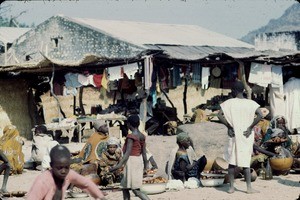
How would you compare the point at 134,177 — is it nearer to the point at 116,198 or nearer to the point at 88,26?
the point at 116,198

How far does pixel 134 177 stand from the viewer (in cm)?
752

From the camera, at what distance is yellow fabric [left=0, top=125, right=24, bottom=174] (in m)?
11.3

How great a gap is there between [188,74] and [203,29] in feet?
39.6

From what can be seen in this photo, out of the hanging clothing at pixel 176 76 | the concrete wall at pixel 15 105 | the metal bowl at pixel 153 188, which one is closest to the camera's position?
the metal bowl at pixel 153 188

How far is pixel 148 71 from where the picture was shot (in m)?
15.0

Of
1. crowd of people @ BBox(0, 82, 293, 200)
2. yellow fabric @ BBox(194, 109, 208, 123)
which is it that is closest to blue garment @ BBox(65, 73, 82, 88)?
yellow fabric @ BBox(194, 109, 208, 123)

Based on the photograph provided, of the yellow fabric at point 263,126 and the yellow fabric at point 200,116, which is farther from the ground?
the yellow fabric at point 263,126

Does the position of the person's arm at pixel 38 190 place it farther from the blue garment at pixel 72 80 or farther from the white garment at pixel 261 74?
the blue garment at pixel 72 80

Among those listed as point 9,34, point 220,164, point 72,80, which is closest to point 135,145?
point 220,164

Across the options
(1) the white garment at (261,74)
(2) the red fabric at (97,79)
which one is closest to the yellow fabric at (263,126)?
(1) the white garment at (261,74)

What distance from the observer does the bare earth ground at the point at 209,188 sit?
840 centimetres

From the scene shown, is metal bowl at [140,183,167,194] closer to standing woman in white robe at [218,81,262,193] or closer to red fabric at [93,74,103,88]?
standing woman in white robe at [218,81,262,193]

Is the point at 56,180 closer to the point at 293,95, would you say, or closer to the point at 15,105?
the point at 293,95

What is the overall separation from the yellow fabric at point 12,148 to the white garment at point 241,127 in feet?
15.5
